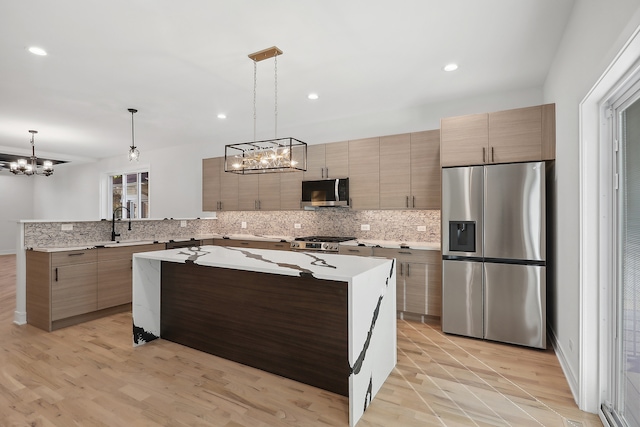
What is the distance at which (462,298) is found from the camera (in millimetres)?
3447

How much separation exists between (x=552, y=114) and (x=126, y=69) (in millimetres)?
4036

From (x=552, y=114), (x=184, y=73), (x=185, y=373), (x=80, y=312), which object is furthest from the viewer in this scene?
(x=80, y=312)

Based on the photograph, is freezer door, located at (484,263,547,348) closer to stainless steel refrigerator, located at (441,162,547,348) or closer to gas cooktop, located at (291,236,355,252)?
stainless steel refrigerator, located at (441,162,547,348)

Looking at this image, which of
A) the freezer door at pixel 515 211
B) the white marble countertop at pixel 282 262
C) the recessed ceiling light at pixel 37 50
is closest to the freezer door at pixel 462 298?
the freezer door at pixel 515 211

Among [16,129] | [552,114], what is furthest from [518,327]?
[16,129]

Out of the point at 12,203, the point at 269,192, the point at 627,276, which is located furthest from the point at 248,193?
the point at 12,203

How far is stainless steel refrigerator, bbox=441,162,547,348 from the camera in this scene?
3104mm

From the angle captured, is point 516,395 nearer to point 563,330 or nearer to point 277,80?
point 563,330

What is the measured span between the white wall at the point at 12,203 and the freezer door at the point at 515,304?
1268 cm

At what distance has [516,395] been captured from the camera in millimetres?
2328

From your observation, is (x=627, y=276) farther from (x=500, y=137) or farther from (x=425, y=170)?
(x=425, y=170)

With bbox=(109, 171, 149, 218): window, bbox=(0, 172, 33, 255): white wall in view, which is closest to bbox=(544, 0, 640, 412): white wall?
bbox=(109, 171, 149, 218): window

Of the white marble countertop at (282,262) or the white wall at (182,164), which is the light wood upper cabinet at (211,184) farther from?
the white marble countertop at (282,262)

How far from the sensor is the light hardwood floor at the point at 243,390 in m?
2.06
